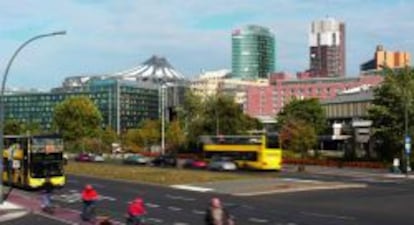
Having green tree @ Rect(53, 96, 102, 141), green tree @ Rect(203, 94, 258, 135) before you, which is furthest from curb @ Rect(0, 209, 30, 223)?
green tree @ Rect(53, 96, 102, 141)

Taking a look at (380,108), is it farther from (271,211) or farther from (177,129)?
(177,129)

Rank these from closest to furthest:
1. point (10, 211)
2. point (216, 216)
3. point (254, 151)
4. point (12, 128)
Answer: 1. point (216, 216)
2. point (10, 211)
3. point (254, 151)
4. point (12, 128)

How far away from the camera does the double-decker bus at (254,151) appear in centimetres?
7631

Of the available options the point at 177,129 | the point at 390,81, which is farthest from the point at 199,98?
the point at 390,81

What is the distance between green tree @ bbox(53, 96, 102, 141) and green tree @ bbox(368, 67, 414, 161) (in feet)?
283

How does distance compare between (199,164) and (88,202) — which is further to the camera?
(199,164)

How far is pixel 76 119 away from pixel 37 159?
11551 centimetres

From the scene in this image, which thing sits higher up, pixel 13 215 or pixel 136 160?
pixel 136 160

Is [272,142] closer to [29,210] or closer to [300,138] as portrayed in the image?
[300,138]

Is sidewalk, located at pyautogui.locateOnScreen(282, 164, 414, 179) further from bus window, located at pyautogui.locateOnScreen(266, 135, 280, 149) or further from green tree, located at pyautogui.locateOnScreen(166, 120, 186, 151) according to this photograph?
green tree, located at pyautogui.locateOnScreen(166, 120, 186, 151)

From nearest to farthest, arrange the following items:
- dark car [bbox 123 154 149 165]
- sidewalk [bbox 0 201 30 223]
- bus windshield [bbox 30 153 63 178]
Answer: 1. sidewalk [bbox 0 201 30 223]
2. bus windshield [bbox 30 153 63 178]
3. dark car [bbox 123 154 149 165]

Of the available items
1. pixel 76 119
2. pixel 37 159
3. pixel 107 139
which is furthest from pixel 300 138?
pixel 76 119

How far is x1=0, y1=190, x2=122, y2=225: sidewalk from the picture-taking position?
3378cm

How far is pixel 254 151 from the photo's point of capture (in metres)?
77.3
